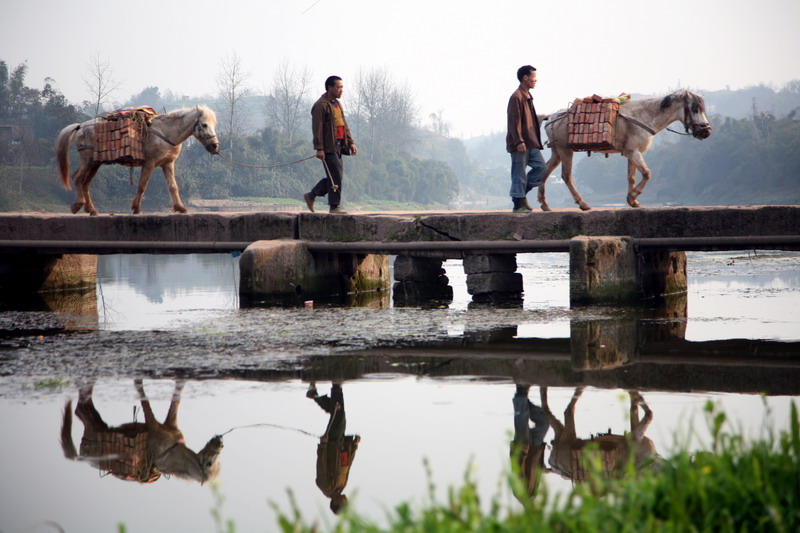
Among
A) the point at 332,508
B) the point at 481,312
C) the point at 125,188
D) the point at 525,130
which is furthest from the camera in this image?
the point at 125,188

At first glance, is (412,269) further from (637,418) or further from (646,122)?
(637,418)

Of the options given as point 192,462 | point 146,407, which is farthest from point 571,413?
point 146,407

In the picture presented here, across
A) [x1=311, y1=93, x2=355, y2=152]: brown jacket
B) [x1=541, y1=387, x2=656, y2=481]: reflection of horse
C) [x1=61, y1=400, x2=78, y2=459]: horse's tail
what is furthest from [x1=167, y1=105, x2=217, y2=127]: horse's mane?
[x1=541, y1=387, x2=656, y2=481]: reflection of horse

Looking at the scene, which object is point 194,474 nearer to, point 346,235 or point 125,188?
point 346,235

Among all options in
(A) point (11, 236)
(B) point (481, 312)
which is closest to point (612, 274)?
(B) point (481, 312)

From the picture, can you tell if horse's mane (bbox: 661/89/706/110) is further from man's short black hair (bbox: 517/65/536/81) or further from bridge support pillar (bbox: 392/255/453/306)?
bridge support pillar (bbox: 392/255/453/306)

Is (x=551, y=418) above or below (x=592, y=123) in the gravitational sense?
below

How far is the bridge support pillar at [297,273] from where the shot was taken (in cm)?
1005

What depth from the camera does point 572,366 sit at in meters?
6.11

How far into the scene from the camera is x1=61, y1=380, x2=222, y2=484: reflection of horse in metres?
4.04

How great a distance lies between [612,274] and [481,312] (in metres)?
1.44

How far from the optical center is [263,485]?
3.76m

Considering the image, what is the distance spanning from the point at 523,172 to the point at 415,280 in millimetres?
2009

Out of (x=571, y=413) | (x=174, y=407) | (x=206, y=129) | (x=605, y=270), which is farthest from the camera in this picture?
(x=206, y=129)
